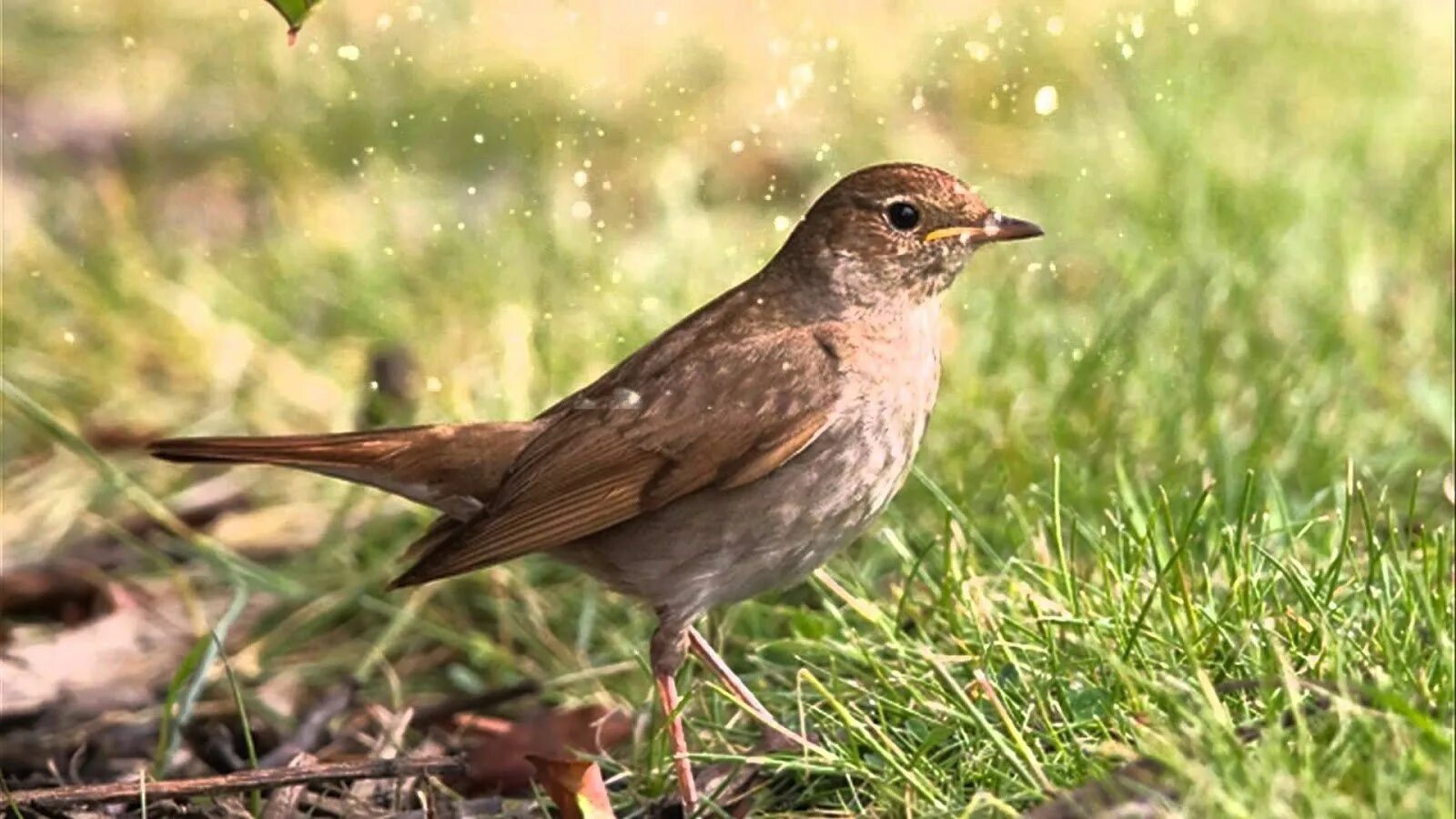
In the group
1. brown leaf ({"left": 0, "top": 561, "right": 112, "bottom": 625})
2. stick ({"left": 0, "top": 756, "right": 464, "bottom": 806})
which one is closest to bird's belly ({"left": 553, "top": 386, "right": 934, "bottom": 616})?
stick ({"left": 0, "top": 756, "right": 464, "bottom": 806})

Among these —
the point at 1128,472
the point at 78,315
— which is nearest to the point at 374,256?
the point at 78,315

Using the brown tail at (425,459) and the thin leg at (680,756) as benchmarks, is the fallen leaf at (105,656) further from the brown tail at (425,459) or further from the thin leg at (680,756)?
the thin leg at (680,756)

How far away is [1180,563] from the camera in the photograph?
146 inches

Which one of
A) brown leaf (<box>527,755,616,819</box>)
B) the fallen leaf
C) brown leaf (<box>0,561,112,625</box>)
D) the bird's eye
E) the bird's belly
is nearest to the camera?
brown leaf (<box>527,755,616,819</box>)

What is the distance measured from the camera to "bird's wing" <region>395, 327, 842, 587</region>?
4051 millimetres

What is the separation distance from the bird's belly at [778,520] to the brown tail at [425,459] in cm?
33

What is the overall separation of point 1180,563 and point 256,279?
4.14 metres

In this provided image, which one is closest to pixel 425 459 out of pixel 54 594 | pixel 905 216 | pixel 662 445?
pixel 662 445

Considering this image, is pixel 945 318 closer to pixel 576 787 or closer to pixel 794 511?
pixel 794 511

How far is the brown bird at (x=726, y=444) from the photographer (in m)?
4.05

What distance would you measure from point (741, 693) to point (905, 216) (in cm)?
99

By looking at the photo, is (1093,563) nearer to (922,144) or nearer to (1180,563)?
(1180,563)

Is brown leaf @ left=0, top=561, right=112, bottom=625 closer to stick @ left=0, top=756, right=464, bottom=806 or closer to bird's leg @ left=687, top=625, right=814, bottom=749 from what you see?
stick @ left=0, top=756, right=464, bottom=806

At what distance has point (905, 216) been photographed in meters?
4.35
